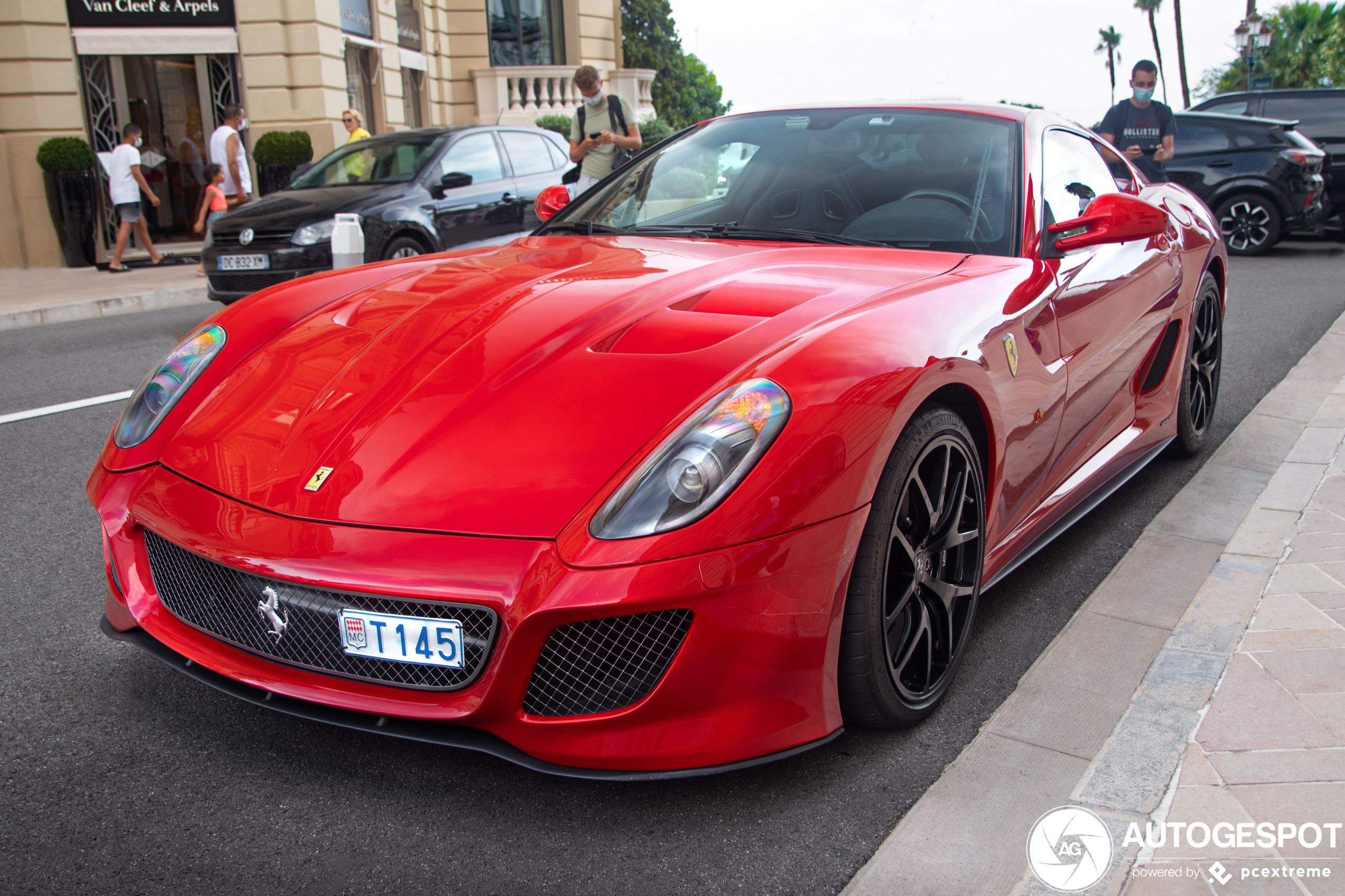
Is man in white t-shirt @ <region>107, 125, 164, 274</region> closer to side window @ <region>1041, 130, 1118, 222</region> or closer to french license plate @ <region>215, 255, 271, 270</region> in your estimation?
french license plate @ <region>215, 255, 271, 270</region>

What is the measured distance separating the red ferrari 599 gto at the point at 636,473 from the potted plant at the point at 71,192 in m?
12.4

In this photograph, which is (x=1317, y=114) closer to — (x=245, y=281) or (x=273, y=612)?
(x=245, y=281)

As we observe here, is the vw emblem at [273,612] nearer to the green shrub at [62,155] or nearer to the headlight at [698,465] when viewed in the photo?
the headlight at [698,465]

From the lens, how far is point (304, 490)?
6.78 ft

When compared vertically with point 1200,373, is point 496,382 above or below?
above

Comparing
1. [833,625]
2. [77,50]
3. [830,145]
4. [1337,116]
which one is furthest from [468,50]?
[833,625]

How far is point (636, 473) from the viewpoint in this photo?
1.95 meters

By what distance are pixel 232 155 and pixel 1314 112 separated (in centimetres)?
1310

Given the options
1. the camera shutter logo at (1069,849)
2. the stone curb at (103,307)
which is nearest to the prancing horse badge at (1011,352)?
the camera shutter logo at (1069,849)

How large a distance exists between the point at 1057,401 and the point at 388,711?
1856mm

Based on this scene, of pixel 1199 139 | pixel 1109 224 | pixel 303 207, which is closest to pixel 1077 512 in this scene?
pixel 1109 224

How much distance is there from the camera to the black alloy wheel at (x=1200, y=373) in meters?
4.18

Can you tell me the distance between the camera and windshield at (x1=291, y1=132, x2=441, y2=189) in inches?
372

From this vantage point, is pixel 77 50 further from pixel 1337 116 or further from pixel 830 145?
pixel 1337 116
